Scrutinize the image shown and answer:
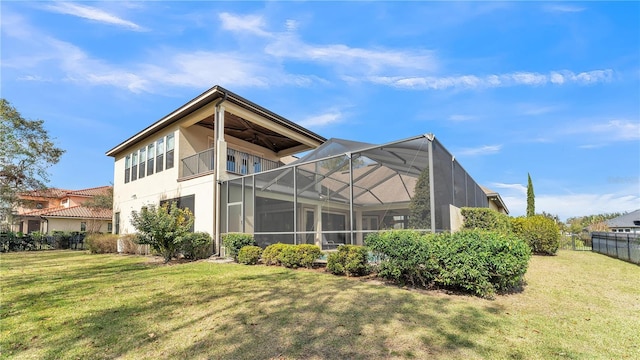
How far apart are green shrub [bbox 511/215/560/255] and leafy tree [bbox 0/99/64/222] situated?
2659 cm

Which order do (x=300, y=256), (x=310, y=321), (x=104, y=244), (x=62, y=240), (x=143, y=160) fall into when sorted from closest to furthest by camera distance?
(x=310, y=321) → (x=300, y=256) → (x=104, y=244) → (x=143, y=160) → (x=62, y=240)

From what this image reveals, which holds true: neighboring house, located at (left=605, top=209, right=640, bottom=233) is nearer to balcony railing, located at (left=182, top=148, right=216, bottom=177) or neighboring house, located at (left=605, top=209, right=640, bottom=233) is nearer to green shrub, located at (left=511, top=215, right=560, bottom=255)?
green shrub, located at (left=511, top=215, right=560, bottom=255)

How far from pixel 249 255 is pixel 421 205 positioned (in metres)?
5.68

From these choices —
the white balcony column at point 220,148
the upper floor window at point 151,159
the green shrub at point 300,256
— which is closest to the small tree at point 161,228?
the white balcony column at point 220,148

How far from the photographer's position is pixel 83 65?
35.7 feet

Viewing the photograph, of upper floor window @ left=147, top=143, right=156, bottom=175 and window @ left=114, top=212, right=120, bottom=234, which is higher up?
upper floor window @ left=147, top=143, right=156, bottom=175

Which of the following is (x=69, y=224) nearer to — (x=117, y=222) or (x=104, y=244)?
(x=117, y=222)

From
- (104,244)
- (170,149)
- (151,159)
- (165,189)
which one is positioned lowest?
(104,244)

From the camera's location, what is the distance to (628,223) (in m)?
25.1

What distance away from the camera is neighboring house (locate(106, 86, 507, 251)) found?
8.41m

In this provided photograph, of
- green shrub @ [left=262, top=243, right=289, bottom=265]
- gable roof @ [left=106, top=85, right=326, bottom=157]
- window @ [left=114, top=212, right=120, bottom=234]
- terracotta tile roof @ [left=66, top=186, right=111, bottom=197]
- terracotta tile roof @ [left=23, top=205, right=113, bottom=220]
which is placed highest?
gable roof @ [left=106, top=85, right=326, bottom=157]

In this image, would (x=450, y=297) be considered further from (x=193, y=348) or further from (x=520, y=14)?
(x=520, y=14)

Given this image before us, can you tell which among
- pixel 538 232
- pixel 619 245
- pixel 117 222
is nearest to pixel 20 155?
pixel 117 222

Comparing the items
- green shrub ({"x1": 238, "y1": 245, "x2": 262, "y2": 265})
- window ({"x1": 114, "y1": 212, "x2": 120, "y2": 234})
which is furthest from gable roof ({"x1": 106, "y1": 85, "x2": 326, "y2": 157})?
green shrub ({"x1": 238, "y1": 245, "x2": 262, "y2": 265})
